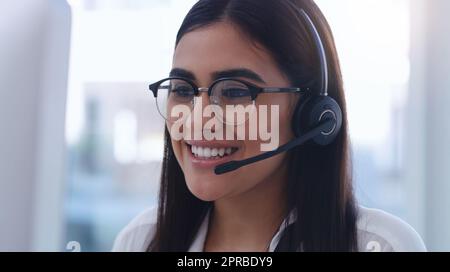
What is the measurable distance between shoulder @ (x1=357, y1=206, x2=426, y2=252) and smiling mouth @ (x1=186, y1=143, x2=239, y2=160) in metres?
0.22

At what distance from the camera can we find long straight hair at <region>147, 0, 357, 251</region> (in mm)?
628

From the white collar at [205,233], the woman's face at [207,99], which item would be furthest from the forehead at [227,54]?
the white collar at [205,233]

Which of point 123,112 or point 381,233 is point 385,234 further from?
point 123,112

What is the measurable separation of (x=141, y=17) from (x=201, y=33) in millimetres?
173

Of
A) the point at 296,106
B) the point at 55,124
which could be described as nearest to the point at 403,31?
the point at 296,106

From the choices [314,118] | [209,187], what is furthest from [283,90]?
[209,187]

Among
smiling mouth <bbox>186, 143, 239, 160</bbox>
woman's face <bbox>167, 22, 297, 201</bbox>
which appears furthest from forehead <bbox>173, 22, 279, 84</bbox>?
smiling mouth <bbox>186, 143, 239, 160</bbox>

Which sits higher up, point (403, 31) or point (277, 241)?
point (403, 31)

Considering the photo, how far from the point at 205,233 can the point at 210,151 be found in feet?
0.53

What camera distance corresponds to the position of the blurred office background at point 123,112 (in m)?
0.70

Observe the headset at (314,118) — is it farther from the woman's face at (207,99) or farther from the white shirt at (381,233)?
the white shirt at (381,233)

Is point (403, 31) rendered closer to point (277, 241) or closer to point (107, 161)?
point (277, 241)

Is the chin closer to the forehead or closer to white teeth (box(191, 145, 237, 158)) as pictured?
white teeth (box(191, 145, 237, 158))

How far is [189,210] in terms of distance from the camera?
2.45ft
